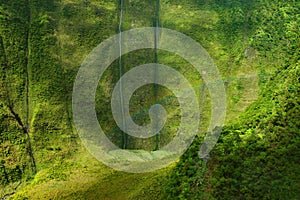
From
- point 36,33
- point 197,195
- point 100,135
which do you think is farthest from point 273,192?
point 36,33

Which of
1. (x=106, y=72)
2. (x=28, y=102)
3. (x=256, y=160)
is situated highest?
(x=106, y=72)

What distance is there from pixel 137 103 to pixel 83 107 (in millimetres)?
4764

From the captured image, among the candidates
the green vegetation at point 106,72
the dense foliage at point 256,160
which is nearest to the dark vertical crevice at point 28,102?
the green vegetation at point 106,72

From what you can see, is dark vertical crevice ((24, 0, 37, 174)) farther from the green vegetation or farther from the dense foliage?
the dense foliage

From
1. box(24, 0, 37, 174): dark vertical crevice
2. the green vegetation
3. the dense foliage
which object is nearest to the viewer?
the dense foliage

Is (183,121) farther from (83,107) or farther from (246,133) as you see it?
(246,133)

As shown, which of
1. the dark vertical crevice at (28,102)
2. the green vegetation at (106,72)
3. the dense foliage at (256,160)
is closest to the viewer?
the dense foliage at (256,160)

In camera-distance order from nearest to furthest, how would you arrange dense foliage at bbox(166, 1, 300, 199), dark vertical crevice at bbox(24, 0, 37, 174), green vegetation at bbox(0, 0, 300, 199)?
dense foliage at bbox(166, 1, 300, 199) → green vegetation at bbox(0, 0, 300, 199) → dark vertical crevice at bbox(24, 0, 37, 174)

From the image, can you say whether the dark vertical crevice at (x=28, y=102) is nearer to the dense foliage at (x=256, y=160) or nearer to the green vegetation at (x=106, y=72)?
the green vegetation at (x=106, y=72)

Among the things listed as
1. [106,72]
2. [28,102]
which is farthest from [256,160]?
[28,102]

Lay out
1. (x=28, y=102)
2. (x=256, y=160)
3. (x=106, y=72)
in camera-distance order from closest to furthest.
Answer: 1. (x=256, y=160)
2. (x=28, y=102)
3. (x=106, y=72)

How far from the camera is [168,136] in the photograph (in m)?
33.2

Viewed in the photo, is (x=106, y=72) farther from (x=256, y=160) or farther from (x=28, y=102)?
(x=256, y=160)

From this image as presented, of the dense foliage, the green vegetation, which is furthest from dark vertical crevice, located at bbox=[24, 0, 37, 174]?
the dense foliage
